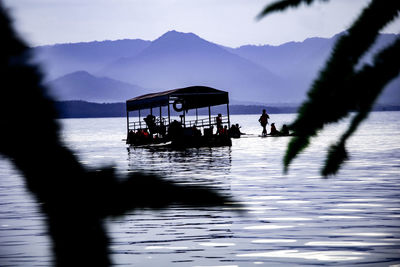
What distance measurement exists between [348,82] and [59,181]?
448 mm

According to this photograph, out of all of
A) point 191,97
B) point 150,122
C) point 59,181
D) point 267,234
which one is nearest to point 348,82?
point 59,181

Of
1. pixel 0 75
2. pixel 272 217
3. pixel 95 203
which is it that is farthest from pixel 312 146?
pixel 272 217

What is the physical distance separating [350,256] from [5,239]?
588 cm

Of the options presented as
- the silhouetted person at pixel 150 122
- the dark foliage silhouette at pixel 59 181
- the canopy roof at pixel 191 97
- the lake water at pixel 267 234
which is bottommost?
A: the lake water at pixel 267 234

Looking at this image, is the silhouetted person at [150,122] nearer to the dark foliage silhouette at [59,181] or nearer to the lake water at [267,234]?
the lake water at [267,234]

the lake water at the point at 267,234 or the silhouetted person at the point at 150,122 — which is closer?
the lake water at the point at 267,234

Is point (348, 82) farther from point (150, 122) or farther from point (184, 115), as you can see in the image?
point (150, 122)

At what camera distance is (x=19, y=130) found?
85 centimetres

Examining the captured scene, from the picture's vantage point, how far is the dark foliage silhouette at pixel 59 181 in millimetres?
832

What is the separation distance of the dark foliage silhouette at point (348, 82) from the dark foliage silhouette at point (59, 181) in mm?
179

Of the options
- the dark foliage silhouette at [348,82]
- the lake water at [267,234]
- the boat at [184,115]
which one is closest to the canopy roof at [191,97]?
the boat at [184,115]

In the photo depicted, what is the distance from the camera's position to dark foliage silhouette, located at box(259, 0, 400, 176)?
35.8 inches

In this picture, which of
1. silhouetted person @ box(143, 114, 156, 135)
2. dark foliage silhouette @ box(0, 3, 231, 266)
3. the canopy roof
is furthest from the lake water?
silhouetted person @ box(143, 114, 156, 135)

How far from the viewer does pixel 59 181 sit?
2.99ft
